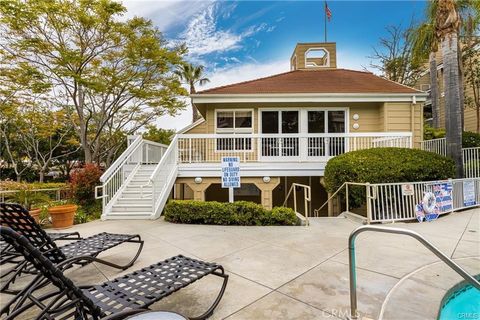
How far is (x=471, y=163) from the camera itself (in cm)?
954

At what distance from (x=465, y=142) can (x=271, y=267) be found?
12.8 meters

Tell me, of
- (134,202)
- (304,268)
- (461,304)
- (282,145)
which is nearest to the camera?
(461,304)

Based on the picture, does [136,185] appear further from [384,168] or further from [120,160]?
[384,168]

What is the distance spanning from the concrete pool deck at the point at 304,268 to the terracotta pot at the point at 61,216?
0.75 metres

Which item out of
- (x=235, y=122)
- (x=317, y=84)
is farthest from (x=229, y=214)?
(x=317, y=84)

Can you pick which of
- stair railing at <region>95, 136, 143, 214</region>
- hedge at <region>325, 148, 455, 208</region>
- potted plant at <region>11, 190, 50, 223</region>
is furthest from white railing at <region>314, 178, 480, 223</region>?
potted plant at <region>11, 190, 50, 223</region>

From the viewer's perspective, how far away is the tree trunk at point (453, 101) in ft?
27.5

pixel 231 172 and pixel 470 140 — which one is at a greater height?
pixel 470 140

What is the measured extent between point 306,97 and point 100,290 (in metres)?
9.79

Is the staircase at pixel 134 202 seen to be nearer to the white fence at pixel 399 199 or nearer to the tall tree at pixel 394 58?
the white fence at pixel 399 199

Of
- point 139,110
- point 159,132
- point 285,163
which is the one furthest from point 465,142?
point 159,132

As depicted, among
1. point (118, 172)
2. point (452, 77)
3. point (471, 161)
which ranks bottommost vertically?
point (118, 172)

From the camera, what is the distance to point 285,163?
30.1 ft

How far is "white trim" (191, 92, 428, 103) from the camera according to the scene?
1012 cm
